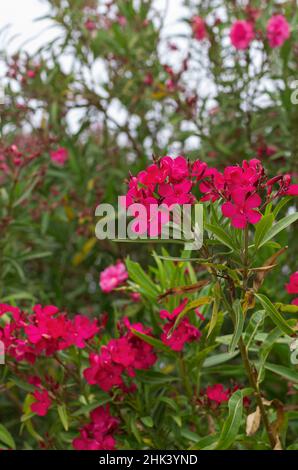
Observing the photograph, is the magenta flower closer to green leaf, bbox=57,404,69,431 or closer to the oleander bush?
the oleander bush

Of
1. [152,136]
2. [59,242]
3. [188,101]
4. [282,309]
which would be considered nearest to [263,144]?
[188,101]

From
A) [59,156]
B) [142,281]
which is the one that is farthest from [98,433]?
[59,156]

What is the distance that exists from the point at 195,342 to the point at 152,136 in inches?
50.2

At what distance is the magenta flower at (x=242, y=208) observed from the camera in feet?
3.62

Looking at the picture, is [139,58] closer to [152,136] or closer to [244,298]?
[152,136]

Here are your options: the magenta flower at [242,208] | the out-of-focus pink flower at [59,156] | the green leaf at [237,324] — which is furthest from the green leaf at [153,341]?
the out-of-focus pink flower at [59,156]

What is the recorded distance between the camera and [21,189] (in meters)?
2.18

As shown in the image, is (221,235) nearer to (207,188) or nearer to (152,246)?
(207,188)

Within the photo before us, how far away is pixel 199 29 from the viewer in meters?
2.37

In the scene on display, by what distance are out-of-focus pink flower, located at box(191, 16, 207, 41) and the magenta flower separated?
139cm

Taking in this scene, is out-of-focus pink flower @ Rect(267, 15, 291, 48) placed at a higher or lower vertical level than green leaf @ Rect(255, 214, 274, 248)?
higher

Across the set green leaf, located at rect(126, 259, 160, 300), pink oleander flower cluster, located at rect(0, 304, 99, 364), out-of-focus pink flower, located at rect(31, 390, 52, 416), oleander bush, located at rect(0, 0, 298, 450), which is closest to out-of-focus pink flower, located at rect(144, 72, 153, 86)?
oleander bush, located at rect(0, 0, 298, 450)

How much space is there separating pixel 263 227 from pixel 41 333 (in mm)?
503

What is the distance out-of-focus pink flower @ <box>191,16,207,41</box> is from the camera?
2.36 m
